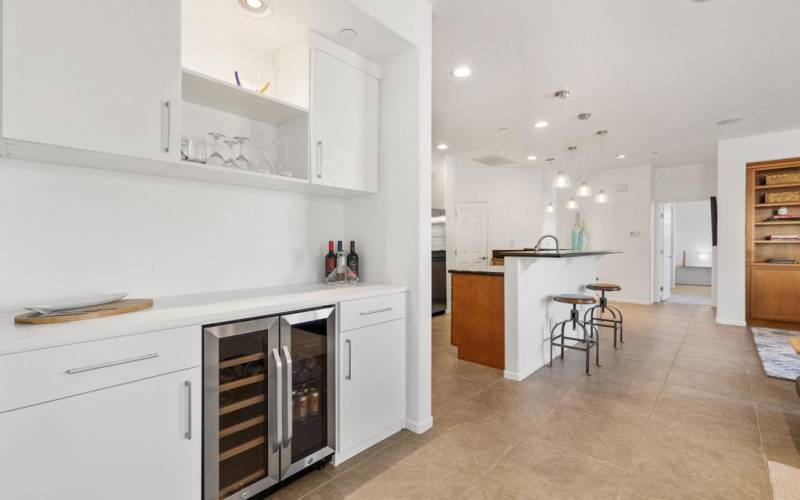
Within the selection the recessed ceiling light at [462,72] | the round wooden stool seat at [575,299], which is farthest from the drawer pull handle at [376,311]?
the recessed ceiling light at [462,72]

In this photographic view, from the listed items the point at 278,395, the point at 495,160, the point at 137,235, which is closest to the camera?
the point at 278,395

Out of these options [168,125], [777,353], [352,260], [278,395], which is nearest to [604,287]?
[777,353]

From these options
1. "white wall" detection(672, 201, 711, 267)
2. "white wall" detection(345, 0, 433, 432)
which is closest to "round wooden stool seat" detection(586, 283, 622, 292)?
"white wall" detection(345, 0, 433, 432)

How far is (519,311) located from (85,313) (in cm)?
293

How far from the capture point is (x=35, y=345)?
3.58ft

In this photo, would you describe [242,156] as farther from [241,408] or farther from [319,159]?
[241,408]

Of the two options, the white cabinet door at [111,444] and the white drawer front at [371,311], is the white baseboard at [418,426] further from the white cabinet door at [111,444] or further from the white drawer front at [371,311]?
the white cabinet door at [111,444]

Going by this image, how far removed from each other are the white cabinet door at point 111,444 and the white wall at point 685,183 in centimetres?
868

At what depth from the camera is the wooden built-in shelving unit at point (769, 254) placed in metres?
5.11

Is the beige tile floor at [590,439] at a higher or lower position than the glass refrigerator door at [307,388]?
lower

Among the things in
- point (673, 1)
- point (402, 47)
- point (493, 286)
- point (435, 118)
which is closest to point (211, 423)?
point (402, 47)

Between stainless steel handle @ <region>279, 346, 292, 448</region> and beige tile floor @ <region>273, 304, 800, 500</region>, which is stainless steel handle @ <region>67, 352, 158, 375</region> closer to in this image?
stainless steel handle @ <region>279, 346, 292, 448</region>

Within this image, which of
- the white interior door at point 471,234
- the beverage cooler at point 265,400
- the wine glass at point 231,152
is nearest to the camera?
the beverage cooler at point 265,400

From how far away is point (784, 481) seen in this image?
185 centimetres
